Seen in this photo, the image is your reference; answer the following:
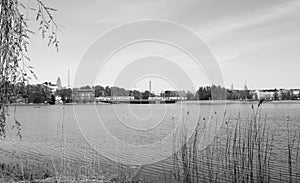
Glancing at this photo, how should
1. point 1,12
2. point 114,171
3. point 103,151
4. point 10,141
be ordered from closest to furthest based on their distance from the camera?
point 1,12, point 114,171, point 103,151, point 10,141

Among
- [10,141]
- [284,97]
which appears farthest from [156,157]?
[284,97]

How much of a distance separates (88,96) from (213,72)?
16441 millimetres

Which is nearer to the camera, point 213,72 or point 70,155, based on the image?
point 213,72

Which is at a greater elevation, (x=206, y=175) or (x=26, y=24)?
(x=26, y=24)

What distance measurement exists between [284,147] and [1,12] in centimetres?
1003

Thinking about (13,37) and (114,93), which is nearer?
(13,37)

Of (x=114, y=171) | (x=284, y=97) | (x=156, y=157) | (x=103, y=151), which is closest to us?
(x=114, y=171)

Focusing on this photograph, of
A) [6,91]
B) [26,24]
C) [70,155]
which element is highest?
[26,24]

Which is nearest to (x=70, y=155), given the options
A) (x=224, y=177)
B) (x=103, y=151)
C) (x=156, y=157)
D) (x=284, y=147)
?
(x=103, y=151)

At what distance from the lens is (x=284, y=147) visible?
10.4 metres

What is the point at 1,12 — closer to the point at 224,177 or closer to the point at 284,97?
the point at 224,177

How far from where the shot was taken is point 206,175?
754 cm

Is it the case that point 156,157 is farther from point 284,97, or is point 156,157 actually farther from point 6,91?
point 284,97

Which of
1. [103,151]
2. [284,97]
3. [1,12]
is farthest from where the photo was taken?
[284,97]
